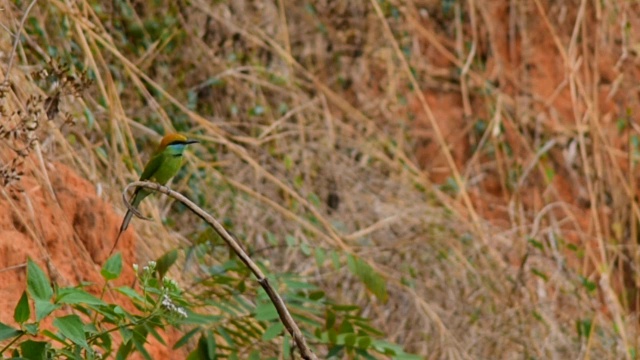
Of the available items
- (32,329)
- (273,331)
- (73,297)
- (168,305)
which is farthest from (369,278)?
(32,329)

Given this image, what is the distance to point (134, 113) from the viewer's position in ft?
14.9

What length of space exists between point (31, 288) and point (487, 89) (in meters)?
4.35

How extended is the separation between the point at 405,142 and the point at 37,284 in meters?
4.01

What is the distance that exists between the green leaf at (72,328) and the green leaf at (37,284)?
0.17ft

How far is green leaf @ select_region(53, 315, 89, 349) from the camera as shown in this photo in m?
2.07

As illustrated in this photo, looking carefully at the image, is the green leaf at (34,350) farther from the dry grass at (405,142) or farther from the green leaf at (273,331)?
the dry grass at (405,142)

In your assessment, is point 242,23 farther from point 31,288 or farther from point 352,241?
point 31,288

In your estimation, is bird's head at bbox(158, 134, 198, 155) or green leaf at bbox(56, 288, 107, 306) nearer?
green leaf at bbox(56, 288, 107, 306)

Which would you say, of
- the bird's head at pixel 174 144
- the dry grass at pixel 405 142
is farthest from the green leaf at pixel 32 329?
the dry grass at pixel 405 142

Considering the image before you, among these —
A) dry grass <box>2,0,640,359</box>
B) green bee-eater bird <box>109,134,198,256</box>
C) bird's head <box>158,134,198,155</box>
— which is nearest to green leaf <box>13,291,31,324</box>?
→ green bee-eater bird <box>109,134,198,256</box>

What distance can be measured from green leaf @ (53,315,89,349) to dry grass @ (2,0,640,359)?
1.29 meters

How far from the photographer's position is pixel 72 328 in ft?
6.88

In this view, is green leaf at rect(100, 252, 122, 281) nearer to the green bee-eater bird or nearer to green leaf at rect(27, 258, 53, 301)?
green leaf at rect(27, 258, 53, 301)

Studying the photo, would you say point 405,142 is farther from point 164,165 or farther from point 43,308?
point 43,308
